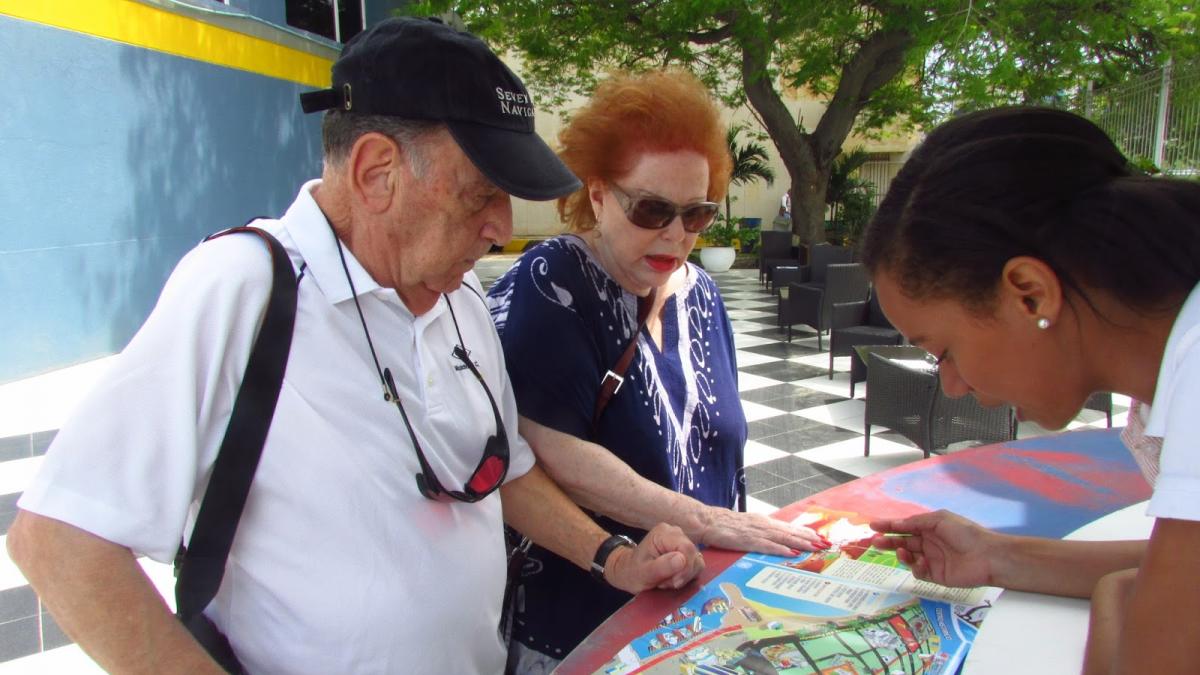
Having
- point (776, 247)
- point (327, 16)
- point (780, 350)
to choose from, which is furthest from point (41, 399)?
point (776, 247)

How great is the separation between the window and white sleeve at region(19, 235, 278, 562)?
10326 millimetres

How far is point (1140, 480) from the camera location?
1.94 metres

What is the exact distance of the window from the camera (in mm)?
10198

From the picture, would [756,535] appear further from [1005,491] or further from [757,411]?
[757,411]

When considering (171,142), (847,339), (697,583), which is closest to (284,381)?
(697,583)

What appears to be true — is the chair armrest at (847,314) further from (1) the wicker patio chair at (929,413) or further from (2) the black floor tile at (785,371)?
(1) the wicker patio chair at (929,413)

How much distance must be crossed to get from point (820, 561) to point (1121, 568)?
18.2 inches

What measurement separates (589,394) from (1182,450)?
1.04 meters

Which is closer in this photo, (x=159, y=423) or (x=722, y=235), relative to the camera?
(x=159, y=423)

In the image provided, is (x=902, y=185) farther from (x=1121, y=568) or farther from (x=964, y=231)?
(x=1121, y=568)

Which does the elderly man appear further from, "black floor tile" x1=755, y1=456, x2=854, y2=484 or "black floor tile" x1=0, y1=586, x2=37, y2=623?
"black floor tile" x1=755, y1=456, x2=854, y2=484

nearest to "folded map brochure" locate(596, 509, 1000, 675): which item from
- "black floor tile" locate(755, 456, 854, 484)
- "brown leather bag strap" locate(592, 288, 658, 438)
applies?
"brown leather bag strap" locate(592, 288, 658, 438)

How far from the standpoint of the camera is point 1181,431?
2.39 feet

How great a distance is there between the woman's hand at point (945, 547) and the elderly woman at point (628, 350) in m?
0.17
